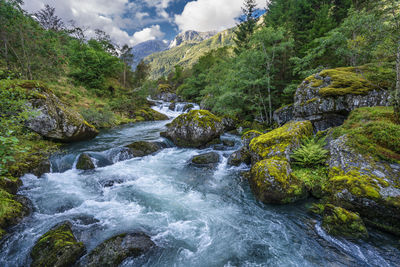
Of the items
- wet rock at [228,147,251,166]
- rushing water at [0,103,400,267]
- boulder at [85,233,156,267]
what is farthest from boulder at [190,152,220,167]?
boulder at [85,233,156,267]

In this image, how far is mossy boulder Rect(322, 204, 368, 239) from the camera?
4.77 metres

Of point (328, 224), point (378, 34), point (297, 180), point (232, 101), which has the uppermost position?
point (378, 34)

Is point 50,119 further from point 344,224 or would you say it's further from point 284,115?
point 284,115

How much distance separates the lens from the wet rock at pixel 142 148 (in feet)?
39.1

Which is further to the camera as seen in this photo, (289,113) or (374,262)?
(289,113)

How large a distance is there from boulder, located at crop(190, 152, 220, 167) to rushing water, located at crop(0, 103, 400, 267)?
65 cm

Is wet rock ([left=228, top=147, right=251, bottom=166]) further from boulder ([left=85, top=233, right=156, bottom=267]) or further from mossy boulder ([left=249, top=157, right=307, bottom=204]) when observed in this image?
boulder ([left=85, top=233, right=156, bottom=267])

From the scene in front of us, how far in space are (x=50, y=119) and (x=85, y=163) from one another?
4.23 m

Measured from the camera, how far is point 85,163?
977 centimetres

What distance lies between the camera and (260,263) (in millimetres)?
4484

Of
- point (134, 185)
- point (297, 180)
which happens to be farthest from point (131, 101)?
point (297, 180)

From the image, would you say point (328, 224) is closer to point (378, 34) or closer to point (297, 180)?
point (297, 180)

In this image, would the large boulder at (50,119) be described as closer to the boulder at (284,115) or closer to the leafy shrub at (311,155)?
the leafy shrub at (311,155)

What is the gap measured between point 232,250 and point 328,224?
3149 mm
